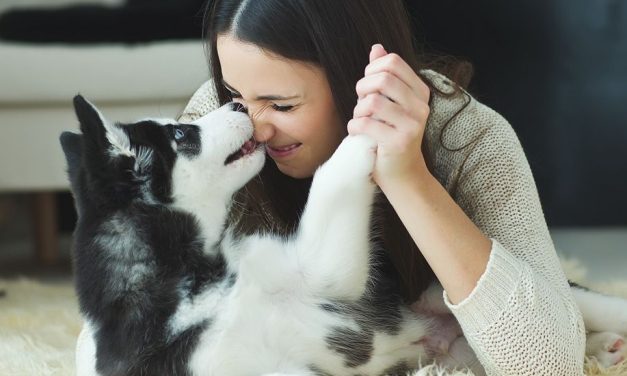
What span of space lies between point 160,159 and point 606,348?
921 millimetres

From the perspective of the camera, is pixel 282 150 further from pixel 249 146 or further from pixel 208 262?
pixel 208 262

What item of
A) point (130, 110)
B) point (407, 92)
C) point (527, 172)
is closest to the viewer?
point (407, 92)

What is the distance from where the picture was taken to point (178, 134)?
1.46m

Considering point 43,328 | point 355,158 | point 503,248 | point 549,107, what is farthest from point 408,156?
point 549,107

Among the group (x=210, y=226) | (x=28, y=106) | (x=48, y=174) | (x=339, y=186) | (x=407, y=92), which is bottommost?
(x=48, y=174)

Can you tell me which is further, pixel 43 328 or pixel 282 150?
pixel 43 328

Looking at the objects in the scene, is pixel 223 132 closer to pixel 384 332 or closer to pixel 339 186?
pixel 339 186

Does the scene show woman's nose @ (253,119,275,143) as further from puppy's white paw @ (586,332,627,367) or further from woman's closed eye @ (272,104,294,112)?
puppy's white paw @ (586,332,627,367)

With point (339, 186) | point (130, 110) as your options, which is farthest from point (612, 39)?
point (339, 186)

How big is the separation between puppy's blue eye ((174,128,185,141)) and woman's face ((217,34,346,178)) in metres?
0.14

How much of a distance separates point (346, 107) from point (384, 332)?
40cm

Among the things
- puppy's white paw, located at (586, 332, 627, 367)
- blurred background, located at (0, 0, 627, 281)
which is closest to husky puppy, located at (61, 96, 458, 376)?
puppy's white paw, located at (586, 332, 627, 367)

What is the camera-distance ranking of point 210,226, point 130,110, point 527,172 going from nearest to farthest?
point 210,226
point 527,172
point 130,110

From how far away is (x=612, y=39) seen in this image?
357cm
